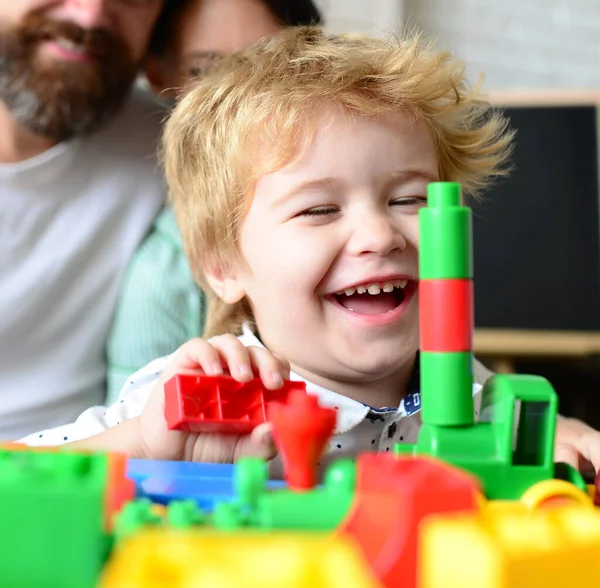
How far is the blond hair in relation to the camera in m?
0.91

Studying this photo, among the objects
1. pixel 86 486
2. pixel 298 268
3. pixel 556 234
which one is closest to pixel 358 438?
pixel 298 268

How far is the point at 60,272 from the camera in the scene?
1.27 meters

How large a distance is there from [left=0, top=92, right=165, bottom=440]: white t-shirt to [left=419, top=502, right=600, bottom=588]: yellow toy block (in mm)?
1003

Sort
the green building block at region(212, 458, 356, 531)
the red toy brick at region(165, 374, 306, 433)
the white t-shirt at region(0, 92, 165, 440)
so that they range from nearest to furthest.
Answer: the green building block at region(212, 458, 356, 531), the red toy brick at region(165, 374, 306, 433), the white t-shirt at region(0, 92, 165, 440)

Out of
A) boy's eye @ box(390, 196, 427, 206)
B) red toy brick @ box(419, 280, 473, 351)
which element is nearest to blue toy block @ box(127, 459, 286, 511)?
red toy brick @ box(419, 280, 473, 351)

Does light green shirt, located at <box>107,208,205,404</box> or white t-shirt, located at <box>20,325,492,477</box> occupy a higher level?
light green shirt, located at <box>107,208,205,404</box>

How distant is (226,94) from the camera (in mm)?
1001

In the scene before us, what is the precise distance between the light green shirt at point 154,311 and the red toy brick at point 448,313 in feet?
2.47

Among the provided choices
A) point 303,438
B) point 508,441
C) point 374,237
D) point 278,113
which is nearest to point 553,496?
point 508,441

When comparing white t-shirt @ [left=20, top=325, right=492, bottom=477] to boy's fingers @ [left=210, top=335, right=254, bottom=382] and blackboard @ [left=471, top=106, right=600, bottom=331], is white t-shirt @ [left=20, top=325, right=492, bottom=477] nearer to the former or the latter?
boy's fingers @ [left=210, top=335, right=254, bottom=382]

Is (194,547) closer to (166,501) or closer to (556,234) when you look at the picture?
(166,501)

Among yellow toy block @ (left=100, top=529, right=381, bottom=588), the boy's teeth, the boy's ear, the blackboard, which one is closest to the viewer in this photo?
yellow toy block @ (left=100, top=529, right=381, bottom=588)

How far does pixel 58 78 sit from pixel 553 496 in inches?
43.3

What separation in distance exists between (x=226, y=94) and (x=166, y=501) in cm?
60
